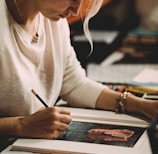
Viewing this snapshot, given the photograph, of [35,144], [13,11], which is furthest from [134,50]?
[35,144]

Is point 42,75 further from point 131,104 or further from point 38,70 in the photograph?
point 131,104

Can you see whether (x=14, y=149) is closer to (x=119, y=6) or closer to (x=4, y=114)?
(x=4, y=114)

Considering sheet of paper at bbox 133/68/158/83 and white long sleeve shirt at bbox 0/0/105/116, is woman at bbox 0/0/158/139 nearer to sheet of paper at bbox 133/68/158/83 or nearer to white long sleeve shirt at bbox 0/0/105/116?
white long sleeve shirt at bbox 0/0/105/116

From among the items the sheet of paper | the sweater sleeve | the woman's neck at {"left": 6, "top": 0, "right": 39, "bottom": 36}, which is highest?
the woman's neck at {"left": 6, "top": 0, "right": 39, "bottom": 36}

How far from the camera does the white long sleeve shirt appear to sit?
1224mm

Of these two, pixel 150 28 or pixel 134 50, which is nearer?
pixel 134 50

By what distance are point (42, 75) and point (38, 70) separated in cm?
3

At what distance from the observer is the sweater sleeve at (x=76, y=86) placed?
1456mm

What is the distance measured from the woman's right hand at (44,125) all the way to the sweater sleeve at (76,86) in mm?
274

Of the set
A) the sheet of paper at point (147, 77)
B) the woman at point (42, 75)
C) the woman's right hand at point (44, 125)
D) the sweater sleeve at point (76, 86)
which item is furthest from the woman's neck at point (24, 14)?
the sheet of paper at point (147, 77)

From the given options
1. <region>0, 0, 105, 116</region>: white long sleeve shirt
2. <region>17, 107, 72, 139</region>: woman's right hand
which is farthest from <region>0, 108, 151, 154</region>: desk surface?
<region>0, 0, 105, 116</region>: white long sleeve shirt

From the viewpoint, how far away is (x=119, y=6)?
2.61 m

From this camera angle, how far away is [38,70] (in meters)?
1.37

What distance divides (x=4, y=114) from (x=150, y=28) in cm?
146
